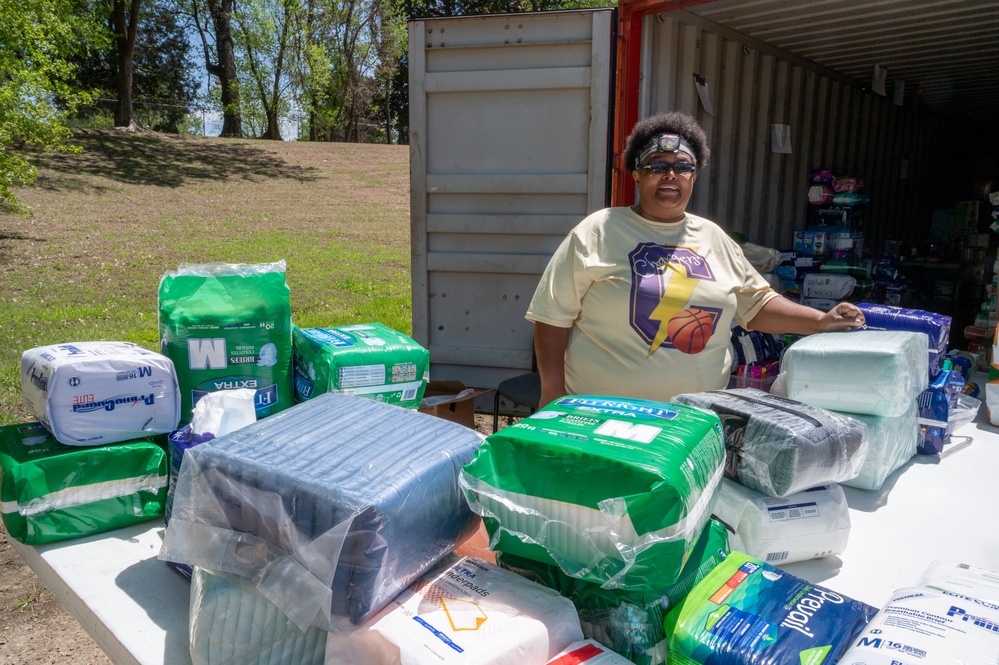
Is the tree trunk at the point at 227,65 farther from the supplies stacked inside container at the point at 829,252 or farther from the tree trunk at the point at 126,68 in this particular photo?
the supplies stacked inside container at the point at 829,252

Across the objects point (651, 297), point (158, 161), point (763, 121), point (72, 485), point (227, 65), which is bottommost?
point (72, 485)

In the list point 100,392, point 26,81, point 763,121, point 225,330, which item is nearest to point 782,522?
point 225,330

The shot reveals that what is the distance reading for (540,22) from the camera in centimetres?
361

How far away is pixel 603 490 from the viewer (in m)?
1.22

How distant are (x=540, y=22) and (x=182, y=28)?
33.2 metres

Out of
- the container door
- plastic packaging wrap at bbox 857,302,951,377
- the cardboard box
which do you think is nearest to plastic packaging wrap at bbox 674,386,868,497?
plastic packaging wrap at bbox 857,302,951,377

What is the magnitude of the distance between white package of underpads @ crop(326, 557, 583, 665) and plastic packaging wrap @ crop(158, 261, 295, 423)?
114 cm

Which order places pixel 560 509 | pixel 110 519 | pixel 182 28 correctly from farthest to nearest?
pixel 182 28
pixel 110 519
pixel 560 509

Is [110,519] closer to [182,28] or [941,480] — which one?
[941,480]

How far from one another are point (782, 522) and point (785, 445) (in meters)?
0.19

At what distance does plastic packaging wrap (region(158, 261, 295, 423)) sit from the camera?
216 centimetres

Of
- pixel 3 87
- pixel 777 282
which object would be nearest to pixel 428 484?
pixel 777 282

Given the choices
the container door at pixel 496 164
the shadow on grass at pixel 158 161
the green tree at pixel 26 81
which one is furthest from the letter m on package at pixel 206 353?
the shadow on grass at pixel 158 161

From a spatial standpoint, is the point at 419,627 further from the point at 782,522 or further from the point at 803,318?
the point at 803,318
